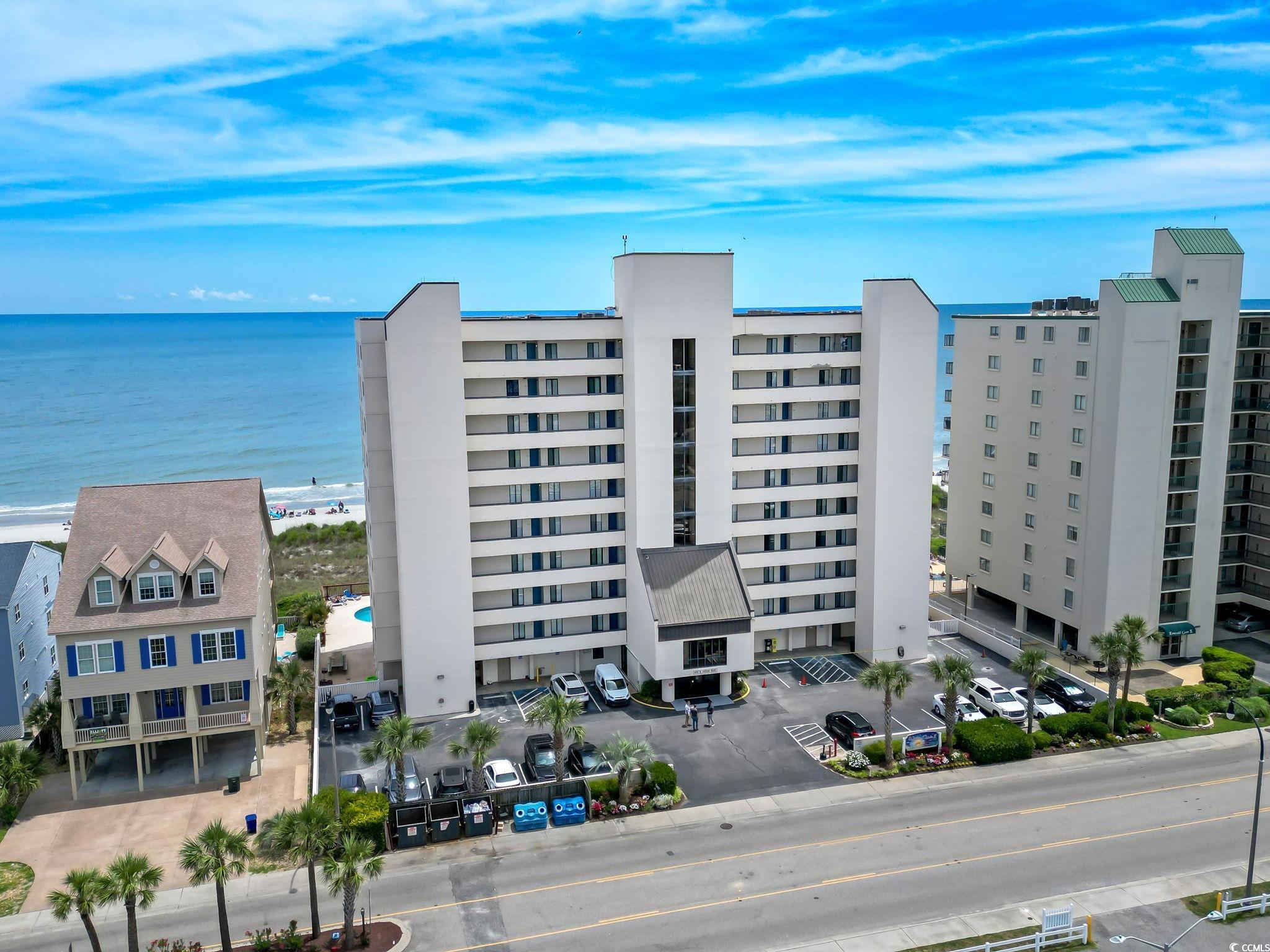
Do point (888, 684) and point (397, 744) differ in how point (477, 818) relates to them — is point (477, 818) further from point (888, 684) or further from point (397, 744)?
point (888, 684)

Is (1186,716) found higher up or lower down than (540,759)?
higher up

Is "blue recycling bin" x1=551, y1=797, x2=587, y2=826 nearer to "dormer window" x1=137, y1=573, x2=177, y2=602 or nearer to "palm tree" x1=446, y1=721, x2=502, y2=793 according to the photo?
"palm tree" x1=446, y1=721, x2=502, y2=793

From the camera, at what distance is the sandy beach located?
105 metres

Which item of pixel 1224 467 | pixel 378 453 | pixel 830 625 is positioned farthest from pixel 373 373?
pixel 1224 467

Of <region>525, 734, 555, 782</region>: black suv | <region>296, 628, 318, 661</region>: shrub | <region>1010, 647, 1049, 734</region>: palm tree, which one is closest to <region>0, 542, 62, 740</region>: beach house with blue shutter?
<region>296, 628, 318, 661</region>: shrub

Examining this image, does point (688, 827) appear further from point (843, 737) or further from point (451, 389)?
point (451, 389)

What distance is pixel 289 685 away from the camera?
4819cm

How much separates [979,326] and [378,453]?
40838 mm

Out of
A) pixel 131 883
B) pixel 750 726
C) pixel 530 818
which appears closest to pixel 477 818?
pixel 530 818

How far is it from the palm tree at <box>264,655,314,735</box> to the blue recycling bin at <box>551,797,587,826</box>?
16789mm

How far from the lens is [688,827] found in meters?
38.5

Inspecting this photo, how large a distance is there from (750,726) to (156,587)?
29.0 meters

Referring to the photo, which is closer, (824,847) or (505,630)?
(824,847)

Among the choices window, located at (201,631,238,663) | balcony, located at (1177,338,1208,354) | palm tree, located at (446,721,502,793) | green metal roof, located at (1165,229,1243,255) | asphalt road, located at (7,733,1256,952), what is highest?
green metal roof, located at (1165,229,1243,255)
